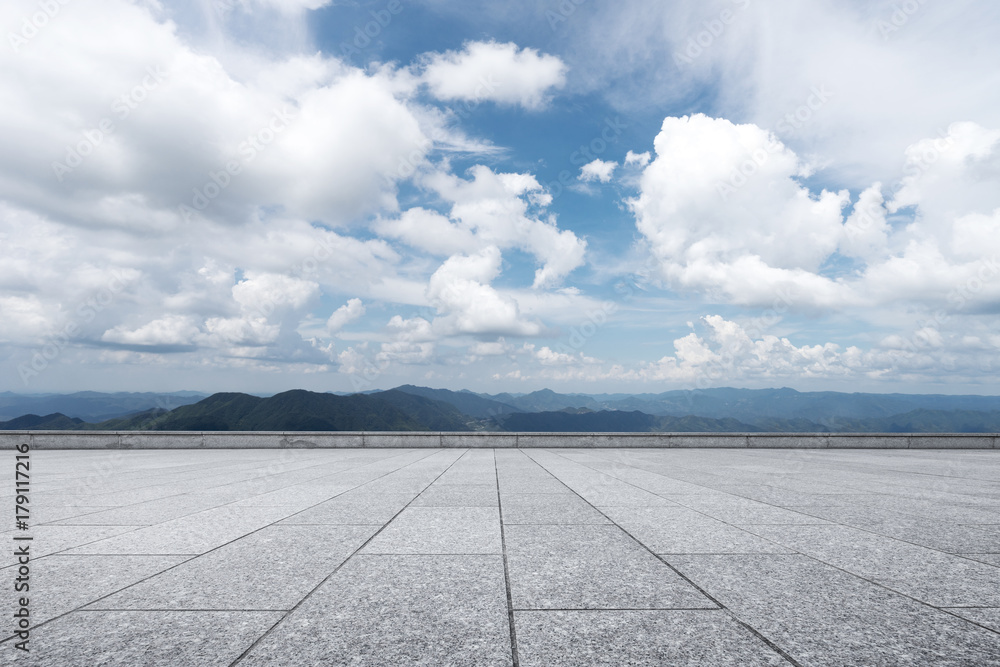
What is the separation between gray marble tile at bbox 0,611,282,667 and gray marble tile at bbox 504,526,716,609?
6.65 ft

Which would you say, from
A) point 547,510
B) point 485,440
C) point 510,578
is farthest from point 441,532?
point 485,440

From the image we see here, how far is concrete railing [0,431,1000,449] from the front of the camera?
2245 centimetres

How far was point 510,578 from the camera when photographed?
178 inches

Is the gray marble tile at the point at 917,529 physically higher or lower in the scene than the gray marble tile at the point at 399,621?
lower

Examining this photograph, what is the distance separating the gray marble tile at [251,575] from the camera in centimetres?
392

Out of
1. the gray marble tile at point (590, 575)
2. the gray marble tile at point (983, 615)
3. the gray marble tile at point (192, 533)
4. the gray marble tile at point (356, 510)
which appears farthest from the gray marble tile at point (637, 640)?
the gray marble tile at point (192, 533)

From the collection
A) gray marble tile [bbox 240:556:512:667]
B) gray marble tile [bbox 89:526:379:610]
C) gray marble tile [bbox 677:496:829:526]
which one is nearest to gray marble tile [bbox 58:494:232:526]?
gray marble tile [bbox 89:526:379:610]

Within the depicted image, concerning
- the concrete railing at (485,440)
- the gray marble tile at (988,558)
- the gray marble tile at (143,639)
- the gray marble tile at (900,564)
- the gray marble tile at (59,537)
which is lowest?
the concrete railing at (485,440)

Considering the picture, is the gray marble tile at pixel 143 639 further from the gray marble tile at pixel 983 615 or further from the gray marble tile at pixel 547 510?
the gray marble tile at pixel 983 615

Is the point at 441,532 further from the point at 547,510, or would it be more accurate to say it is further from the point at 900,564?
the point at 900,564

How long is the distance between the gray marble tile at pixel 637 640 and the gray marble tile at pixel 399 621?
22 centimetres

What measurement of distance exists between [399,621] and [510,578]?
1288 millimetres

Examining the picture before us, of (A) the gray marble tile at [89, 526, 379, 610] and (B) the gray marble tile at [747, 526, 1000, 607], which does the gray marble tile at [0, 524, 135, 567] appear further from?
(B) the gray marble tile at [747, 526, 1000, 607]

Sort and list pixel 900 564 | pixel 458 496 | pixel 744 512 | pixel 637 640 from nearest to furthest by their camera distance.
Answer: pixel 637 640 < pixel 900 564 < pixel 744 512 < pixel 458 496
